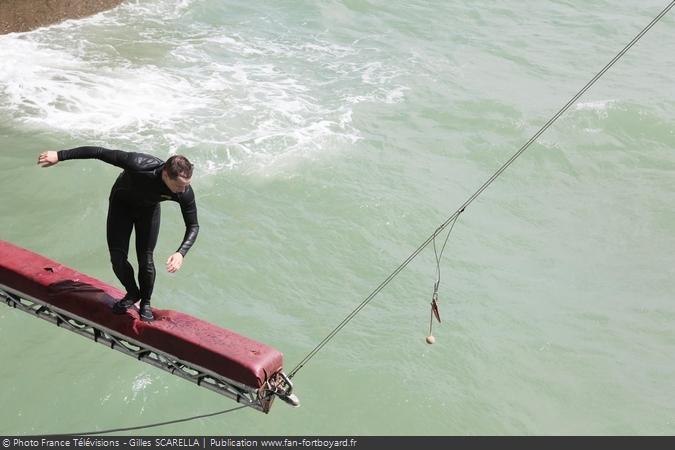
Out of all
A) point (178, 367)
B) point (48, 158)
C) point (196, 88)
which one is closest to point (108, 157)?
point (48, 158)

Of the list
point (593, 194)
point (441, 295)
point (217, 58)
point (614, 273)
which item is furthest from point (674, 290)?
point (217, 58)

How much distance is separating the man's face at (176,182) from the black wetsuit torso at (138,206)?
0.43 ft

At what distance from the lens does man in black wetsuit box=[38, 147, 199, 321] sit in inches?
213

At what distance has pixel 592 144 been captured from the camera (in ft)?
45.6

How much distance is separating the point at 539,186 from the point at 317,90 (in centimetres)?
448

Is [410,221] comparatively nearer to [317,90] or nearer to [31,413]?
[317,90]

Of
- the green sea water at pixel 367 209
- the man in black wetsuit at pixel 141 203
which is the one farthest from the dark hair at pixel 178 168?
the green sea water at pixel 367 209

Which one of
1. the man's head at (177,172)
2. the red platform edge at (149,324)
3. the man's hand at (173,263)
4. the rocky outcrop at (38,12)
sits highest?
the man's head at (177,172)

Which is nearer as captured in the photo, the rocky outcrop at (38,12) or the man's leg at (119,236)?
the man's leg at (119,236)

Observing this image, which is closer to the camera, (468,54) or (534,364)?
(534,364)

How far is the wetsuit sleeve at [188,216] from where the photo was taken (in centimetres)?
560

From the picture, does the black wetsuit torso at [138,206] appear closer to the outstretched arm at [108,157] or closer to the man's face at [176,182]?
the outstretched arm at [108,157]

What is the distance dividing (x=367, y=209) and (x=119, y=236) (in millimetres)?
5842

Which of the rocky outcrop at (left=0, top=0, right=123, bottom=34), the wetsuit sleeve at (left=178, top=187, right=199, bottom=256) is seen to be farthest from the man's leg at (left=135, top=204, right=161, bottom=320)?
the rocky outcrop at (left=0, top=0, right=123, bottom=34)
